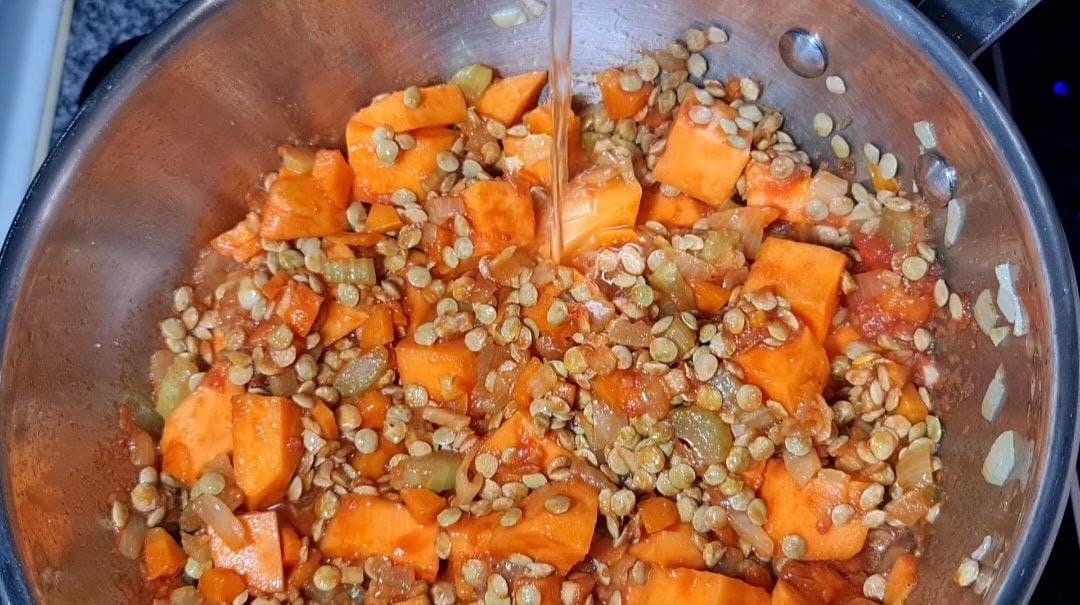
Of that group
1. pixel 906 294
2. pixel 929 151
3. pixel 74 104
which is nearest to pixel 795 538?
pixel 906 294

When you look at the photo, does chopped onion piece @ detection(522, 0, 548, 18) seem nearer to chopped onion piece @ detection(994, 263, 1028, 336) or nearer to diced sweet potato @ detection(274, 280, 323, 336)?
diced sweet potato @ detection(274, 280, 323, 336)

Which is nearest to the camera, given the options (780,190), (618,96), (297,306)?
(297,306)

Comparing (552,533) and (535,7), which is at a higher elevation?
(535,7)

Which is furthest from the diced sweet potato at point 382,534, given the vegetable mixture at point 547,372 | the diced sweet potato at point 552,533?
the diced sweet potato at point 552,533

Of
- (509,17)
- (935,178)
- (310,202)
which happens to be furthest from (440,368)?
(935,178)

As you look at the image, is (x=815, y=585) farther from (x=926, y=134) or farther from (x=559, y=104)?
(x=559, y=104)

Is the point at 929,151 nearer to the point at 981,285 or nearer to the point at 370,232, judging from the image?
the point at 981,285
